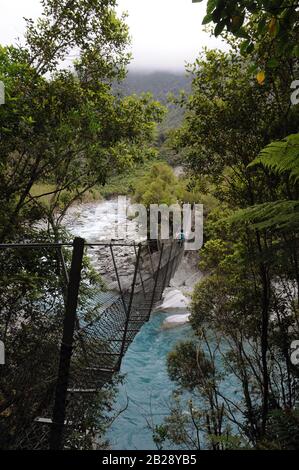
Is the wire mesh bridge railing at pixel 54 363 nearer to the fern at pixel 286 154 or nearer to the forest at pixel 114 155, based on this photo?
the forest at pixel 114 155

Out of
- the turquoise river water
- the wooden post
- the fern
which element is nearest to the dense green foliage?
the wooden post

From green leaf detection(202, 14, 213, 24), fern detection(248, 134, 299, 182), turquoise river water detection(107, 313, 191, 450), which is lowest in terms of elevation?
turquoise river water detection(107, 313, 191, 450)

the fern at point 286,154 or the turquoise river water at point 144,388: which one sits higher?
the fern at point 286,154

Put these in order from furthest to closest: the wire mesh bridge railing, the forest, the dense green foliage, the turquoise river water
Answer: the turquoise river water → the forest → the dense green foliage → the wire mesh bridge railing

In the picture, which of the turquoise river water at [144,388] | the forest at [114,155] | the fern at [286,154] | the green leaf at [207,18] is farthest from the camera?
the turquoise river water at [144,388]

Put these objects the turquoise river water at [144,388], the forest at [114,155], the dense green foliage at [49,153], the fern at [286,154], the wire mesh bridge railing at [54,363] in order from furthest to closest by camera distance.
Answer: the turquoise river water at [144,388] → the forest at [114,155] → the fern at [286,154] → the dense green foliage at [49,153] → the wire mesh bridge railing at [54,363]

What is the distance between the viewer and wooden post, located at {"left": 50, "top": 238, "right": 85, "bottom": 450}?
958 millimetres

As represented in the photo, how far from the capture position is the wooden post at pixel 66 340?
3.14 ft

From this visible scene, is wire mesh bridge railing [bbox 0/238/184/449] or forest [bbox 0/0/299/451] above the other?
forest [bbox 0/0/299/451]

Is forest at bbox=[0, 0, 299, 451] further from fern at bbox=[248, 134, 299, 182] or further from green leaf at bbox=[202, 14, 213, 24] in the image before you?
green leaf at bbox=[202, 14, 213, 24]

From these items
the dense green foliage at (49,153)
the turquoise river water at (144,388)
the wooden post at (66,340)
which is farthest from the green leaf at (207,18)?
the turquoise river water at (144,388)

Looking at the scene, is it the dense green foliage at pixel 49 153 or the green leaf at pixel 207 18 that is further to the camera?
the dense green foliage at pixel 49 153

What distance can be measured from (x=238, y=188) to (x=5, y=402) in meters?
2.86

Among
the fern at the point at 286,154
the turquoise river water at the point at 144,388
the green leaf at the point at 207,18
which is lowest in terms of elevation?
the turquoise river water at the point at 144,388
